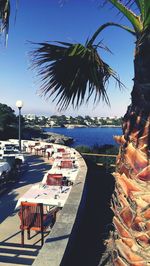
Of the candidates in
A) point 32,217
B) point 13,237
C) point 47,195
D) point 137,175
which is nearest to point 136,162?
point 137,175

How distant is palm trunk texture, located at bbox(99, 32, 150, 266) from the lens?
2191 millimetres

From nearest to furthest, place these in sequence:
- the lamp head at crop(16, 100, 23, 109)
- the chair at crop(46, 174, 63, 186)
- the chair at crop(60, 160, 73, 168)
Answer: the chair at crop(46, 174, 63, 186) → the chair at crop(60, 160, 73, 168) → the lamp head at crop(16, 100, 23, 109)

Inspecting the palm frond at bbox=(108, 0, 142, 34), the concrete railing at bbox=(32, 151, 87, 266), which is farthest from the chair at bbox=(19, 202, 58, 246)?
the palm frond at bbox=(108, 0, 142, 34)

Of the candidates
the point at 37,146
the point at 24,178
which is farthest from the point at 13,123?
the point at 24,178

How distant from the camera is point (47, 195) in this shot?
7219 millimetres

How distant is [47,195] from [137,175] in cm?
522

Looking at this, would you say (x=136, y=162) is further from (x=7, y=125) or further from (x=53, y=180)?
(x=7, y=125)

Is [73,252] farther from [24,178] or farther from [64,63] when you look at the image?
[24,178]

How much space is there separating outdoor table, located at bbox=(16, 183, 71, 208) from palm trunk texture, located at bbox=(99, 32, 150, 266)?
457cm

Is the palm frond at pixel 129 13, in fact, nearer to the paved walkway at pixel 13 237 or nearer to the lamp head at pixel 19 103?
the paved walkway at pixel 13 237

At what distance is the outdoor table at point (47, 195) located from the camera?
689cm

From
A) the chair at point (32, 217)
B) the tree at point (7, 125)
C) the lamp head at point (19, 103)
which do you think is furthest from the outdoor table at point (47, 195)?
the tree at point (7, 125)

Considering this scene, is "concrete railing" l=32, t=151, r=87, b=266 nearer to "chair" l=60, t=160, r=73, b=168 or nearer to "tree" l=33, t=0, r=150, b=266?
"tree" l=33, t=0, r=150, b=266

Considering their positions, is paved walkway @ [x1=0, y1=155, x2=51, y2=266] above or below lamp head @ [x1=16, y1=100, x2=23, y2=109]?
below
